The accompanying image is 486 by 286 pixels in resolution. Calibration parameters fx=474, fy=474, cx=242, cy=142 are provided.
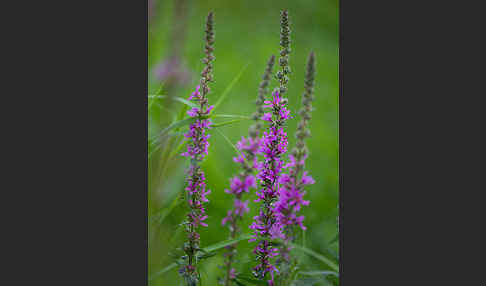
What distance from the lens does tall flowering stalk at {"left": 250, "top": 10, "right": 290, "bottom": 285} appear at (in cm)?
364

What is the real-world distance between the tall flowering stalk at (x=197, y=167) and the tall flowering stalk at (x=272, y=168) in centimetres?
46

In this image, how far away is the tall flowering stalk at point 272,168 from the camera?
3639 millimetres

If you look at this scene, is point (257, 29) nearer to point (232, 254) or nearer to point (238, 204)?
point (238, 204)

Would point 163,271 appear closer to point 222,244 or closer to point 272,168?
point 222,244

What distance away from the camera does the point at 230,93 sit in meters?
4.25

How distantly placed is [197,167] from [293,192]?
0.81 m

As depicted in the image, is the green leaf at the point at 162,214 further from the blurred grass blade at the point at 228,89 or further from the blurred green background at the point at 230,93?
the blurred grass blade at the point at 228,89

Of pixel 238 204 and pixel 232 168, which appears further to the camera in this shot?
pixel 232 168

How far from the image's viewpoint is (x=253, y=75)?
428cm

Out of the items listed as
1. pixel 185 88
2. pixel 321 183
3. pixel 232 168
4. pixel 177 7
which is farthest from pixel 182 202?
pixel 177 7

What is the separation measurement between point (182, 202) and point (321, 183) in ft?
4.10

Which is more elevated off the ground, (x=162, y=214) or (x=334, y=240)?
(x=162, y=214)

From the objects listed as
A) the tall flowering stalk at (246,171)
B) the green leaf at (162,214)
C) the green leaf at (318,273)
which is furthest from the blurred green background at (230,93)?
the tall flowering stalk at (246,171)

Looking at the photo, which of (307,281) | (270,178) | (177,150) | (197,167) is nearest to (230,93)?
(177,150)
